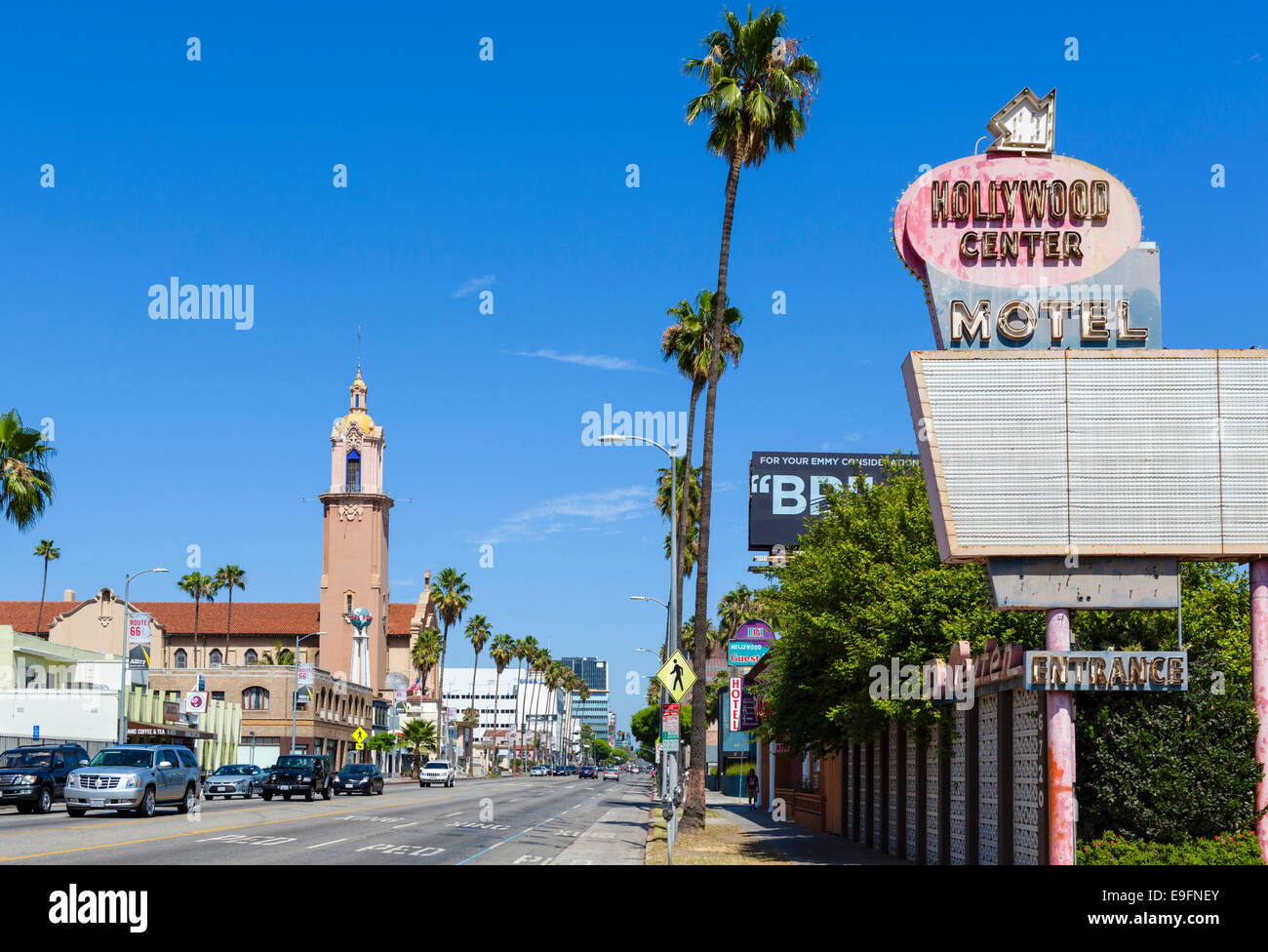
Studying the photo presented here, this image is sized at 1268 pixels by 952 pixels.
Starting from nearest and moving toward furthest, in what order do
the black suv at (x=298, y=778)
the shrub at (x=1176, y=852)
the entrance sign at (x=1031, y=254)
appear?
the shrub at (x=1176, y=852)
the entrance sign at (x=1031, y=254)
the black suv at (x=298, y=778)

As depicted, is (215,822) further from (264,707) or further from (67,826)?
(264,707)

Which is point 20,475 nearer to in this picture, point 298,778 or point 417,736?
point 298,778

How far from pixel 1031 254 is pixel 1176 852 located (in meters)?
8.38

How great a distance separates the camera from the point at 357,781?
59.5 meters

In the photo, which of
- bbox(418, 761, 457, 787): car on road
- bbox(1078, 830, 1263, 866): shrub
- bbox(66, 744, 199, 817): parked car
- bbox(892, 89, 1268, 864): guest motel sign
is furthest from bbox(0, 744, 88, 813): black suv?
bbox(418, 761, 457, 787): car on road

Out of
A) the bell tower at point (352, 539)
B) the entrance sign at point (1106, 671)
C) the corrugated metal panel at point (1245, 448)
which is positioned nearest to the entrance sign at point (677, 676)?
the entrance sign at point (1106, 671)

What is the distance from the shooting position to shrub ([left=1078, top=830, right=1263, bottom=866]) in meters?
16.4

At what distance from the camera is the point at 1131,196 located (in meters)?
18.8

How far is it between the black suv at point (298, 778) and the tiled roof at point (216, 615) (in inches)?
3511

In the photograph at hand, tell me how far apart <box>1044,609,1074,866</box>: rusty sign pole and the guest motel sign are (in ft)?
0.16

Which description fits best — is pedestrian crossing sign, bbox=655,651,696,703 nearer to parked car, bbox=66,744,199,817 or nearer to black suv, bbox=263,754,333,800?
parked car, bbox=66,744,199,817

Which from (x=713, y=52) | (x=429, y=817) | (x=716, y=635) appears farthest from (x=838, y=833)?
(x=716, y=635)

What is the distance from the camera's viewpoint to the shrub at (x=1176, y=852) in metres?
16.4

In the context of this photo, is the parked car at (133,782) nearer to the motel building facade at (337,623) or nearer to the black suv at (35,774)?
the black suv at (35,774)
